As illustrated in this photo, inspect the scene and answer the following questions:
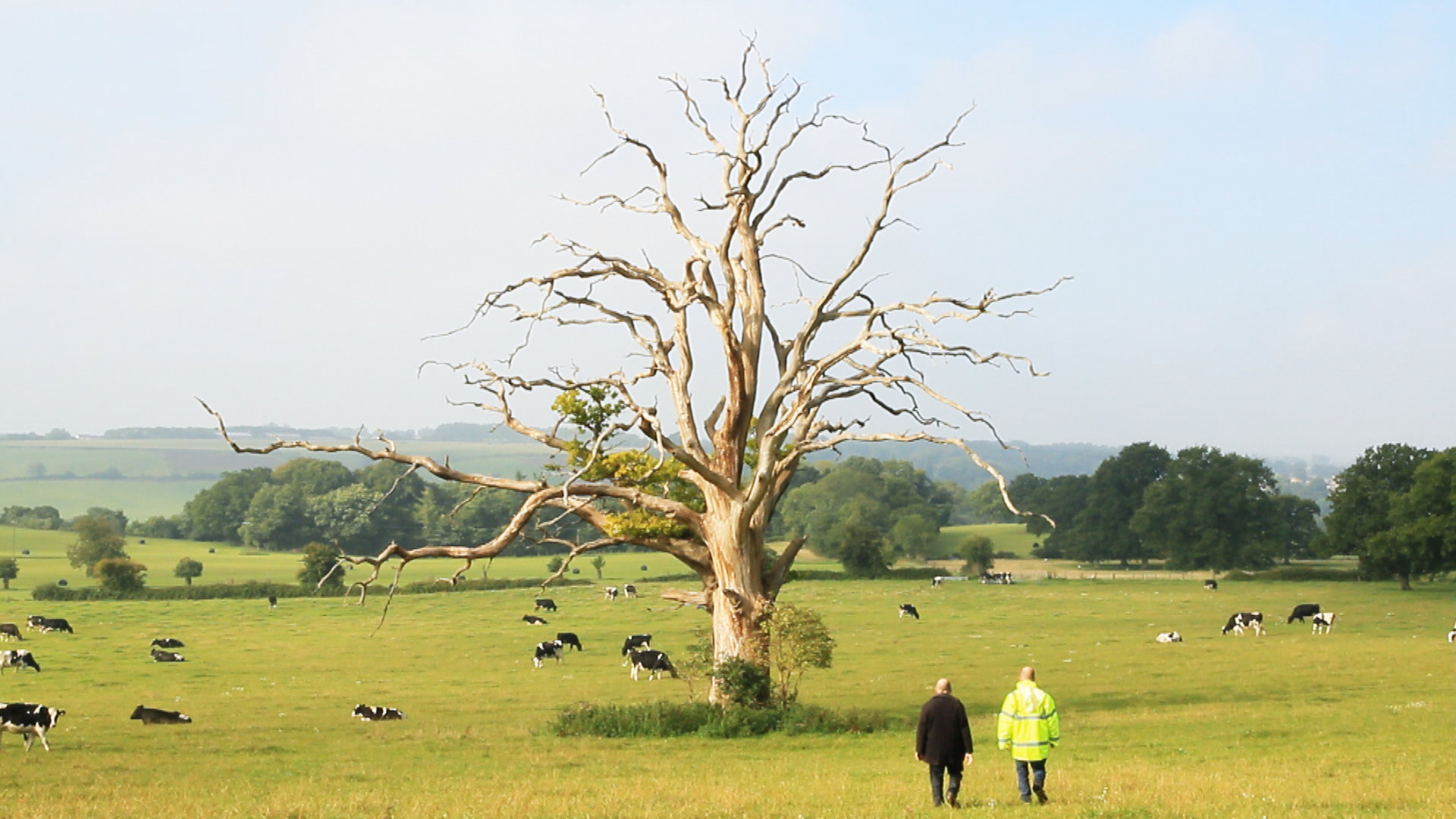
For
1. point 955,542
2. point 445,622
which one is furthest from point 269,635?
point 955,542

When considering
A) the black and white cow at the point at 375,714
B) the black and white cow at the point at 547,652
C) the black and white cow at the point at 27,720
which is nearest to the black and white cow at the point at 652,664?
the black and white cow at the point at 547,652

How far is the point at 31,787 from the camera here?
65.4ft

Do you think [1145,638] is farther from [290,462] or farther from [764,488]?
[290,462]

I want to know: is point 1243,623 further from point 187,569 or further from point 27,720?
point 187,569

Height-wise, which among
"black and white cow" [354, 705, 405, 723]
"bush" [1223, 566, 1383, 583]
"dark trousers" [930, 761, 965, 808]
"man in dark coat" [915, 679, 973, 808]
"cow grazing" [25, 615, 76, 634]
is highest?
"bush" [1223, 566, 1383, 583]

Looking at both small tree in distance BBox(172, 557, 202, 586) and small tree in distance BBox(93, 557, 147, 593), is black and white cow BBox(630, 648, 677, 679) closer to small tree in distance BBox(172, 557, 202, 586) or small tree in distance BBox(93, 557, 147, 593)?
small tree in distance BBox(93, 557, 147, 593)

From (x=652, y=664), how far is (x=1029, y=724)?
2858 centimetres

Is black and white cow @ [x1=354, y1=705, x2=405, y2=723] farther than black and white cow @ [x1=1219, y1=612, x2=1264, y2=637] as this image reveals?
No

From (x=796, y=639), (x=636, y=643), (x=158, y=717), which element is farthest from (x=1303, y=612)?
(x=158, y=717)

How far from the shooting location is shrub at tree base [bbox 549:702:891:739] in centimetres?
2720

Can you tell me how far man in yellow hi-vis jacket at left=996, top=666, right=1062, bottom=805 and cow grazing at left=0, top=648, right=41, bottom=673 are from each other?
39.0 metres

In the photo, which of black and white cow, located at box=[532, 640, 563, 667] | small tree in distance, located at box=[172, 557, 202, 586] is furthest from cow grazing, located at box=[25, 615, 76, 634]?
small tree in distance, located at box=[172, 557, 202, 586]

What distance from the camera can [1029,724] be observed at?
15.1m

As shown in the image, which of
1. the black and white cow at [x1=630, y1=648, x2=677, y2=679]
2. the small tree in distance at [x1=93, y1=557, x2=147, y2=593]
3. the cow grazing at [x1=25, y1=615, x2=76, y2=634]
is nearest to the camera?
the black and white cow at [x1=630, y1=648, x2=677, y2=679]
